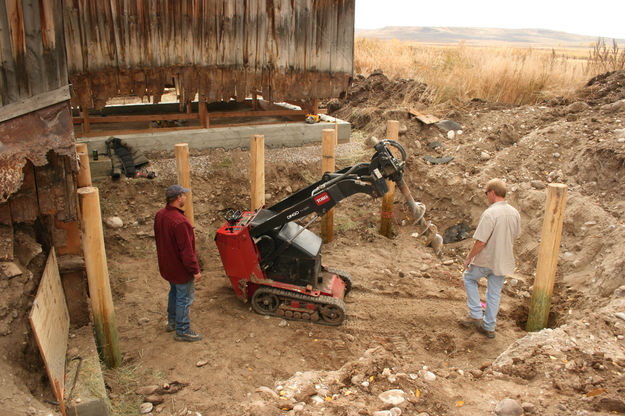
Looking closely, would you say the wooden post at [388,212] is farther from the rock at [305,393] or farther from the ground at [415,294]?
the rock at [305,393]

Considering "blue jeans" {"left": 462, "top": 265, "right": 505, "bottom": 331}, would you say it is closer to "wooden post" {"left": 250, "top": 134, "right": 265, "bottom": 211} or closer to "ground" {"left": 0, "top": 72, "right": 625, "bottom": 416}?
"ground" {"left": 0, "top": 72, "right": 625, "bottom": 416}

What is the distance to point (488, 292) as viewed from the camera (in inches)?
215

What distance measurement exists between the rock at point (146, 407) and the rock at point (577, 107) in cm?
983

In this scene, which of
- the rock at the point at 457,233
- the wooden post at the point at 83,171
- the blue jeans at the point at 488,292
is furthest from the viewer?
the rock at the point at 457,233

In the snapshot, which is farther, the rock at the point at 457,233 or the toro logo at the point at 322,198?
the rock at the point at 457,233

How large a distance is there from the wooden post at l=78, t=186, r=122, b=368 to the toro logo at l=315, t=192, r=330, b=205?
2.31 metres

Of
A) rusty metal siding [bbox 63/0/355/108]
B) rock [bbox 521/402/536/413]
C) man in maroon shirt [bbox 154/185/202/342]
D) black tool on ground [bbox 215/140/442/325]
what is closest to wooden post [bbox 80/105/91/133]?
rusty metal siding [bbox 63/0/355/108]

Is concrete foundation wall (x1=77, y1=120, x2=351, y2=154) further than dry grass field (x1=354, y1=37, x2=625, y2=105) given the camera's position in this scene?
No

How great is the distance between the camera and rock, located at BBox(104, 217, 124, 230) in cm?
734

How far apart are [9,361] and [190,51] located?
6.30 m

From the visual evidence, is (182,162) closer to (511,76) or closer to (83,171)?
(83,171)

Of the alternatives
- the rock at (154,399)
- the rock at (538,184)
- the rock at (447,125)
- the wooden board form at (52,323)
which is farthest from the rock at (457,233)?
the wooden board form at (52,323)

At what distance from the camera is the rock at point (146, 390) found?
4.32 metres

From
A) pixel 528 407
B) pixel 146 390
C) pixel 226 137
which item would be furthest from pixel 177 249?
pixel 226 137
